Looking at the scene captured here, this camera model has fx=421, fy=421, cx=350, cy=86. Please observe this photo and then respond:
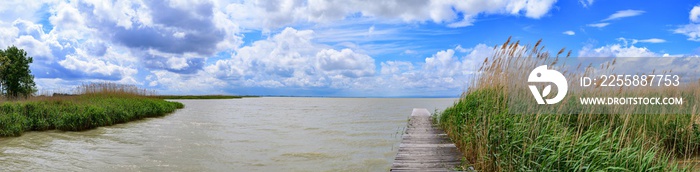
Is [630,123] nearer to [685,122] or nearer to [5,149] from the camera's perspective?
[685,122]

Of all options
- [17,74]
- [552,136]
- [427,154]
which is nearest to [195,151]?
[427,154]

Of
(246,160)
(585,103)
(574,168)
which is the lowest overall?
(246,160)

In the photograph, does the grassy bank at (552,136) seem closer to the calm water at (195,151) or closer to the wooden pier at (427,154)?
the wooden pier at (427,154)

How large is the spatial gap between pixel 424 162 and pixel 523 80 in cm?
221

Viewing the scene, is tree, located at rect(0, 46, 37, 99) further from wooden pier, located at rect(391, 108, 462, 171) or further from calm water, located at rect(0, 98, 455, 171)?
wooden pier, located at rect(391, 108, 462, 171)

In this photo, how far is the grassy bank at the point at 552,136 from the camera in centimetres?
429

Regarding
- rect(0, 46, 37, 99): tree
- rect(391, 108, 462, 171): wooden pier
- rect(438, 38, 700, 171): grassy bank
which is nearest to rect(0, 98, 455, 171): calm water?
rect(391, 108, 462, 171): wooden pier

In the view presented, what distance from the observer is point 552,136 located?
188 inches

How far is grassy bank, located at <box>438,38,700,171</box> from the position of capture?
4.29 metres

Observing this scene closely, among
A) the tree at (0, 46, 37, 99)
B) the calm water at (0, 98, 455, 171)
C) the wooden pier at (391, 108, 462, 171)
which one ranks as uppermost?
the tree at (0, 46, 37, 99)

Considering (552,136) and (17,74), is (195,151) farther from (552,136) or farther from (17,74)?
(17,74)

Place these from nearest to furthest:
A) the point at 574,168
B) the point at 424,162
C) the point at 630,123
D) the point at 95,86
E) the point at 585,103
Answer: the point at 574,168 < the point at 424,162 < the point at 630,123 < the point at 585,103 < the point at 95,86

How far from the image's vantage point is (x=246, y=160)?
339 inches

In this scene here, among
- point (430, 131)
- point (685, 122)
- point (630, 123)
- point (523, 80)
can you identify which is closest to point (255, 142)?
point (430, 131)
